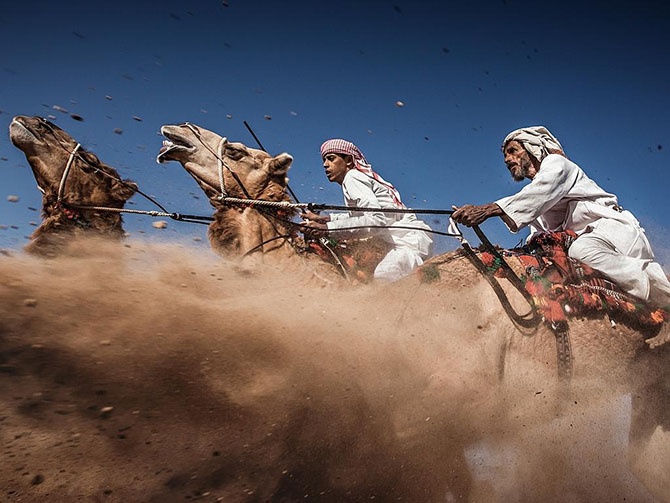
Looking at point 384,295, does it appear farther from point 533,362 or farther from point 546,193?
point 546,193

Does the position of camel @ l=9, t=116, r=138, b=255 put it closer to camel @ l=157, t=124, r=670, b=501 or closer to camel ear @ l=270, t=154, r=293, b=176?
camel @ l=157, t=124, r=670, b=501

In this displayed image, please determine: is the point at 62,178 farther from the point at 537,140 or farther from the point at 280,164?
the point at 537,140

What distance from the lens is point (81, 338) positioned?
2619 mm

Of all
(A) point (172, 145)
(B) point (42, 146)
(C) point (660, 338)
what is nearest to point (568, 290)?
(C) point (660, 338)

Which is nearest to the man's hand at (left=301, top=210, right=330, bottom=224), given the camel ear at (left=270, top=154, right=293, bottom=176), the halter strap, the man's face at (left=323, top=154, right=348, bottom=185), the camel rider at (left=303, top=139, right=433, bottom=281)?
the camel rider at (left=303, top=139, right=433, bottom=281)

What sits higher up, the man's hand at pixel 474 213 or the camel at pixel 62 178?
the man's hand at pixel 474 213

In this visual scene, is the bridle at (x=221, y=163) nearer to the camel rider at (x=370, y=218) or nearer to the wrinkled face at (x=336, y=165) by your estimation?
the camel rider at (x=370, y=218)

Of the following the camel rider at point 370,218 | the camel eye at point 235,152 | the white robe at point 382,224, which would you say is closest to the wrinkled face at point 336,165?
the camel rider at point 370,218

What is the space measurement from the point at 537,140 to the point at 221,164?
9.92 ft

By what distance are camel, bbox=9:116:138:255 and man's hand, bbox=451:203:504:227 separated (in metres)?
3.38

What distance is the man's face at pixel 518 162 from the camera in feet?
15.6

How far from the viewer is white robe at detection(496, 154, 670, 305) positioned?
157 inches

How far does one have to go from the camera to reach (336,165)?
5.22m

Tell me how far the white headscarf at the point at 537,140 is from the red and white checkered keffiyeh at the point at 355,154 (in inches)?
52.1
